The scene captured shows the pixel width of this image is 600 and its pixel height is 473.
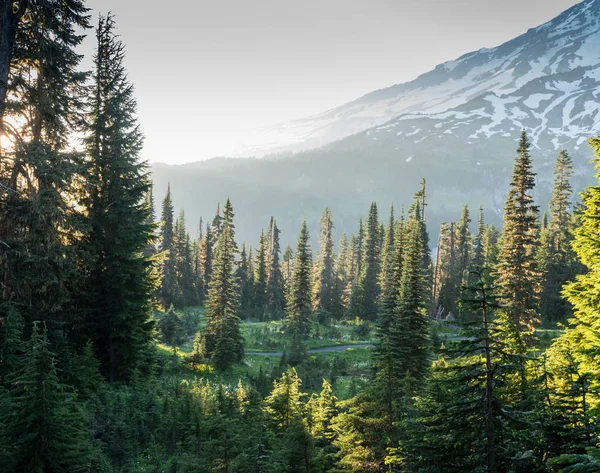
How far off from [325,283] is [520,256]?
42071mm

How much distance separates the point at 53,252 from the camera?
1381cm

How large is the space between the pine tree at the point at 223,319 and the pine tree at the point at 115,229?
10.8m

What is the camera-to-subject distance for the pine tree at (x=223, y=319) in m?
29.7

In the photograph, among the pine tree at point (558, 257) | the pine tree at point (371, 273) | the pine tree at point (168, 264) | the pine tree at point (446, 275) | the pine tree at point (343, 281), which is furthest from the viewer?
the pine tree at point (343, 281)

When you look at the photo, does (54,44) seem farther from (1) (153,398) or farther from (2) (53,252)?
(1) (153,398)

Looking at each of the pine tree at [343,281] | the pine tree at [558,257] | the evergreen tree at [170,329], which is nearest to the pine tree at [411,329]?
the evergreen tree at [170,329]

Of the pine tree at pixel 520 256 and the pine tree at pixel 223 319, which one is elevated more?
the pine tree at pixel 520 256

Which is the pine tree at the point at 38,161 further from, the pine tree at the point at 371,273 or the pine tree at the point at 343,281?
the pine tree at the point at 343,281

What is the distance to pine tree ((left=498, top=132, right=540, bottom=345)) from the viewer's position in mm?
27219

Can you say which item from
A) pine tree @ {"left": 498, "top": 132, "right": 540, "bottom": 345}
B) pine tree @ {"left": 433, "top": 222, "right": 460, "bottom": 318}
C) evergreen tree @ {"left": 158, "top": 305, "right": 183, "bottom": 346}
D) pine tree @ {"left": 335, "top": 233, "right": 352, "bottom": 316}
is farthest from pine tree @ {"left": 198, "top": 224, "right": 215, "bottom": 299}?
pine tree @ {"left": 498, "top": 132, "right": 540, "bottom": 345}

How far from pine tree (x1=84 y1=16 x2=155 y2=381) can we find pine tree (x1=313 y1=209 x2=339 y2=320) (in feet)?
131

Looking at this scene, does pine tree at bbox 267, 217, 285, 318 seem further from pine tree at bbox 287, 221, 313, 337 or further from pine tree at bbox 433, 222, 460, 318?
pine tree at bbox 433, 222, 460, 318

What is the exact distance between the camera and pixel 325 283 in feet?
221

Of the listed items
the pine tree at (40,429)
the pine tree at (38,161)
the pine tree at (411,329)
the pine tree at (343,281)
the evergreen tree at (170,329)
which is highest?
the pine tree at (38,161)
